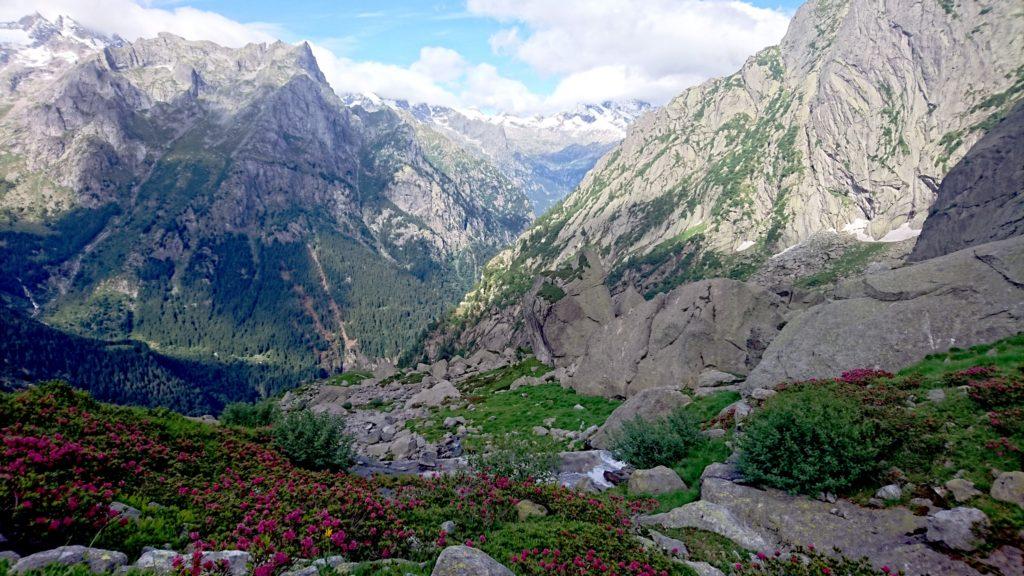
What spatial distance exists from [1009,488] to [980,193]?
121743 mm

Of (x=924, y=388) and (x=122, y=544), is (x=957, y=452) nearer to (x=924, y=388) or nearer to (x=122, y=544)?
(x=924, y=388)

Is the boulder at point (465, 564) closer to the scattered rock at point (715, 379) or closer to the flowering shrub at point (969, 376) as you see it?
the flowering shrub at point (969, 376)

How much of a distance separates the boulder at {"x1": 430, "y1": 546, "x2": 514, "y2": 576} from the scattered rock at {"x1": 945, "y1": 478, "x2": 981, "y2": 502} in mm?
12897

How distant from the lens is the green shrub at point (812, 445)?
15.0 m

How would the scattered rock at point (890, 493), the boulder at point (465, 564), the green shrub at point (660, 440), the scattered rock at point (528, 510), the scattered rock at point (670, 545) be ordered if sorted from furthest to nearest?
the green shrub at point (660, 440), the scattered rock at point (528, 510), the scattered rock at point (890, 493), the scattered rock at point (670, 545), the boulder at point (465, 564)

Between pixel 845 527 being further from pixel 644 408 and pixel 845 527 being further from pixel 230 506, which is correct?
pixel 230 506

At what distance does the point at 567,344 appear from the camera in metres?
65.9

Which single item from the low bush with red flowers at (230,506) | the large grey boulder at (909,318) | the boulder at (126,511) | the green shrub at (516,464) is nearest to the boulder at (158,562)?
the low bush with red flowers at (230,506)

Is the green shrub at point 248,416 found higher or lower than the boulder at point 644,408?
lower

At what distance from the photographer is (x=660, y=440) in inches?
906

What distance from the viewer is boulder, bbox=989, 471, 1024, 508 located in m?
11.8

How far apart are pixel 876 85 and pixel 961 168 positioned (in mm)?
126925

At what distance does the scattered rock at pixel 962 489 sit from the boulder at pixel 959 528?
778 mm

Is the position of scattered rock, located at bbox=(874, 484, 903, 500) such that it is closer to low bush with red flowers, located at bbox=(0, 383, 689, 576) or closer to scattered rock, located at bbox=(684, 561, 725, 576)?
scattered rock, located at bbox=(684, 561, 725, 576)
